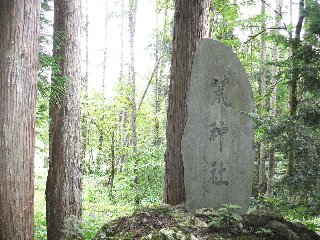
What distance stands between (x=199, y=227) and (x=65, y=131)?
3124 millimetres

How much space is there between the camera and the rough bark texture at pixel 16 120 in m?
4.04

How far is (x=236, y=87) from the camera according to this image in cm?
441

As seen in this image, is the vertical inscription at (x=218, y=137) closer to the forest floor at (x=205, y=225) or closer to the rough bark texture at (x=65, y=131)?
the forest floor at (x=205, y=225)

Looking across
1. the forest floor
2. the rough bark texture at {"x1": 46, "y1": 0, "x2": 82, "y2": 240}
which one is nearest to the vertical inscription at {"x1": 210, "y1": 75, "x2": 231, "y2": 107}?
the forest floor

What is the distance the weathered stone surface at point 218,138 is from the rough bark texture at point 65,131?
2.41 m

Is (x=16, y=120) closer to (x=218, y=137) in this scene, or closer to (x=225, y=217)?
(x=218, y=137)

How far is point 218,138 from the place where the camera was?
14.3 feet

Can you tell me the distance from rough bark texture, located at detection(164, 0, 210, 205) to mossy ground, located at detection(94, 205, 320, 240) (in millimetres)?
629

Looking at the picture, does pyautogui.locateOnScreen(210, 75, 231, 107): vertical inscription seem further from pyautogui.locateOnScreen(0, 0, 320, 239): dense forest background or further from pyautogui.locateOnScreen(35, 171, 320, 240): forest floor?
pyautogui.locateOnScreen(35, 171, 320, 240): forest floor

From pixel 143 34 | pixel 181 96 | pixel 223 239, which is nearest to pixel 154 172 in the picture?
pixel 181 96

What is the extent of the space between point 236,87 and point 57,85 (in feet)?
9.99

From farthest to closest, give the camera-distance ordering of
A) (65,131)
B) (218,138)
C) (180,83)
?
(65,131), (180,83), (218,138)

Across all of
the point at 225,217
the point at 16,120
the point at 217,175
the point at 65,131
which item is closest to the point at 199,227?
the point at 225,217

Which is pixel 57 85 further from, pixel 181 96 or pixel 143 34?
pixel 143 34
